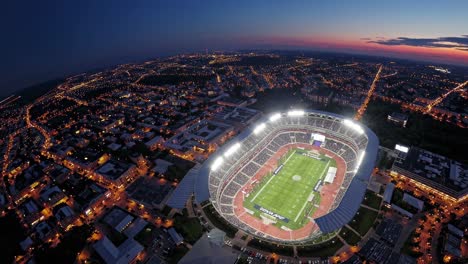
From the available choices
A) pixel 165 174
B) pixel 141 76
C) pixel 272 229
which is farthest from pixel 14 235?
pixel 141 76

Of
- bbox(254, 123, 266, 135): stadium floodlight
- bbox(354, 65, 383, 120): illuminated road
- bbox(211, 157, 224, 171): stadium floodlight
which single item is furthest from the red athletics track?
bbox(354, 65, 383, 120): illuminated road

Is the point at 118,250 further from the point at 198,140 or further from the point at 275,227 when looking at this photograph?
the point at 198,140

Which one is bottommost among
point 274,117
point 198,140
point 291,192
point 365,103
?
point 291,192

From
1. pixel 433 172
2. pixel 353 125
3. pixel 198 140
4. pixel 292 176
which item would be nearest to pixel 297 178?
pixel 292 176

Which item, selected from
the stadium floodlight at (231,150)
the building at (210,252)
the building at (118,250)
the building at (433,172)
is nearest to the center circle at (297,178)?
the stadium floodlight at (231,150)

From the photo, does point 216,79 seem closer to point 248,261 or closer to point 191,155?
point 191,155

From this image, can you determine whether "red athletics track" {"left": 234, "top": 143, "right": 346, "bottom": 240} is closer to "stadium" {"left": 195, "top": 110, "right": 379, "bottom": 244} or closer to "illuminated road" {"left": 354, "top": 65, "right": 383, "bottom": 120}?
"stadium" {"left": 195, "top": 110, "right": 379, "bottom": 244}
